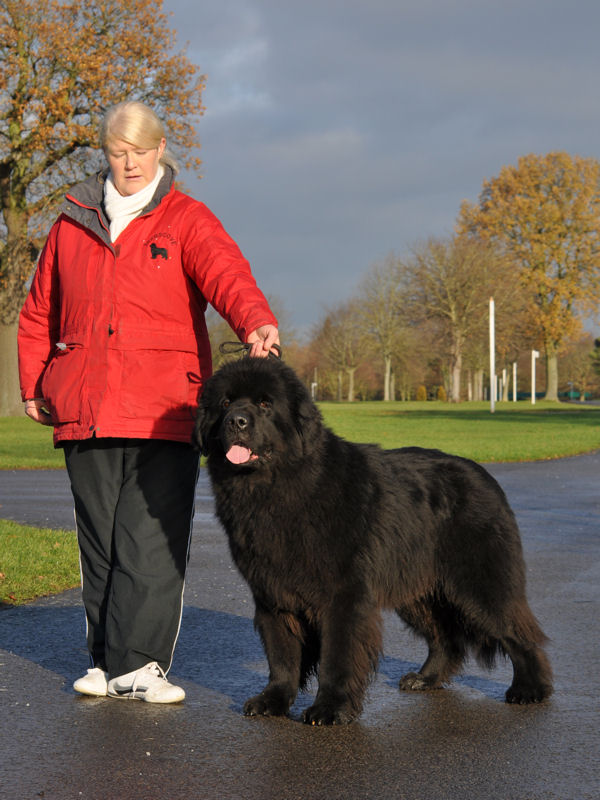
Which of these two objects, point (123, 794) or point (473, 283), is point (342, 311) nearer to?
point (473, 283)

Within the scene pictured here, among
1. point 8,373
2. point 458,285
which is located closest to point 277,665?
Answer: point 8,373

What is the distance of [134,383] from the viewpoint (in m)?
4.56

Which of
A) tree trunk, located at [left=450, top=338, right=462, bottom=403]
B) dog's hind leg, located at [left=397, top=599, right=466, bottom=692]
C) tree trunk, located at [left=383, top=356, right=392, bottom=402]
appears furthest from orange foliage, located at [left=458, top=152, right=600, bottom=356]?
dog's hind leg, located at [left=397, top=599, right=466, bottom=692]

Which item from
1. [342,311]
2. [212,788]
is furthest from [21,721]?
[342,311]

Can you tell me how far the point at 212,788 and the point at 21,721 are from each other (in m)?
1.15

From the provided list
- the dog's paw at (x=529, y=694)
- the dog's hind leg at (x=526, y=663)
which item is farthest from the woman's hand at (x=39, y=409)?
the dog's paw at (x=529, y=694)

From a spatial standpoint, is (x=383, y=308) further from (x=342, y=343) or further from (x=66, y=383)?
(x=66, y=383)

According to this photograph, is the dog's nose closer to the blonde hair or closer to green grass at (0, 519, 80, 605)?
the blonde hair

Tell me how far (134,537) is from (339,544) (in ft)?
3.10

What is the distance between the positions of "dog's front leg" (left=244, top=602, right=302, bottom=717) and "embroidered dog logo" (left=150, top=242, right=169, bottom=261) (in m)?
1.59

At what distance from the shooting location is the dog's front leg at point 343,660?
4184 millimetres

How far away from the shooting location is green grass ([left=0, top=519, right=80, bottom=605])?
728 cm

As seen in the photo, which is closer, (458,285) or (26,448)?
(26,448)

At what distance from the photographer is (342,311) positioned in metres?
83.2
